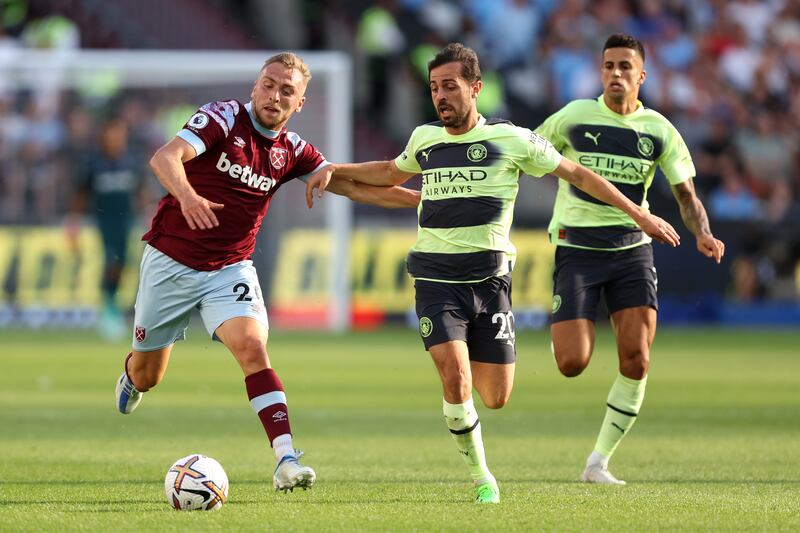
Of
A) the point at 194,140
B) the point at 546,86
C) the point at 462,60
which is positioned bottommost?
the point at 194,140

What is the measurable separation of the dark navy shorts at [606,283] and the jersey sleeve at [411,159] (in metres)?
1.51

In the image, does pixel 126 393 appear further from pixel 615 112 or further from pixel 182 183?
pixel 615 112

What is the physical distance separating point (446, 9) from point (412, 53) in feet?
5.23

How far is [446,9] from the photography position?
29.3 meters

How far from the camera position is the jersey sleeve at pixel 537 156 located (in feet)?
27.1

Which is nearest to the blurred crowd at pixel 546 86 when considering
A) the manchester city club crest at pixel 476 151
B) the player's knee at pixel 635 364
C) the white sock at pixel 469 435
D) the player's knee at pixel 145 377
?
the player's knee at pixel 635 364

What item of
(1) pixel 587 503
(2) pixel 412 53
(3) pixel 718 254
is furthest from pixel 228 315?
(2) pixel 412 53

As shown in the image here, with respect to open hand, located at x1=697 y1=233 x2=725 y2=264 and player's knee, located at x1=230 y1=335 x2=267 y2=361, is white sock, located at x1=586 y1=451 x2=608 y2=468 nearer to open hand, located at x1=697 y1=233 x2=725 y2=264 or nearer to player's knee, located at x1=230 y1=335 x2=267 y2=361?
open hand, located at x1=697 y1=233 x2=725 y2=264

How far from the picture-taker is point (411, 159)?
8664 millimetres

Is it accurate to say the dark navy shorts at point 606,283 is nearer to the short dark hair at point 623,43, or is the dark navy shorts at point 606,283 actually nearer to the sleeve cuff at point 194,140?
the short dark hair at point 623,43

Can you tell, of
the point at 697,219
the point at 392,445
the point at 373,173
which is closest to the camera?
the point at 373,173

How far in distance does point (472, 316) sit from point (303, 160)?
147 cm

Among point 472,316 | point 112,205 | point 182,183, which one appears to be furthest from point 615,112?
point 112,205

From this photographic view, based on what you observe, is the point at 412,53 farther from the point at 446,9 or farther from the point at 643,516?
the point at 643,516
